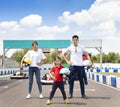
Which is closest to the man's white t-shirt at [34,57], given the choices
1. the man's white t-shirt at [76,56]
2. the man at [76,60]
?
the man at [76,60]

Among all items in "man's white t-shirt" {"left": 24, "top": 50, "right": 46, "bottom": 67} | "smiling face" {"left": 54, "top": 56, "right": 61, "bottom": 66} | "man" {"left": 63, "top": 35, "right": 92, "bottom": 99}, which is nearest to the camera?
"smiling face" {"left": 54, "top": 56, "right": 61, "bottom": 66}

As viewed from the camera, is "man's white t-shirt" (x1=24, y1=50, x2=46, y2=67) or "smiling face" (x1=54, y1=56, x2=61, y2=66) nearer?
"smiling face" (x1=54, y1=56, x2=61, y2=66)

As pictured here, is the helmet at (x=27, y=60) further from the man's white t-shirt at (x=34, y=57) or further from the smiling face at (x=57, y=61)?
the smiling face at (x=57, y=61)

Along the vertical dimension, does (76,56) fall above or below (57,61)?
above

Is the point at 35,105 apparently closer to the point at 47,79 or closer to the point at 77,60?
the point at 77,60

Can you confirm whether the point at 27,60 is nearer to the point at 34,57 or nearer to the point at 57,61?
the point at 34,57

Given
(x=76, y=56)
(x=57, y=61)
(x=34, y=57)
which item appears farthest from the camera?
(x=34, y=57)

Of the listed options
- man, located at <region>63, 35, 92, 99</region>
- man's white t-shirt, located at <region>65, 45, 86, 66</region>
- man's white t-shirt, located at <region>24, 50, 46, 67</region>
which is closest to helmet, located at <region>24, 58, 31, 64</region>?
man's white t-shirt, located at <region>24, 50, 46, 67</region>

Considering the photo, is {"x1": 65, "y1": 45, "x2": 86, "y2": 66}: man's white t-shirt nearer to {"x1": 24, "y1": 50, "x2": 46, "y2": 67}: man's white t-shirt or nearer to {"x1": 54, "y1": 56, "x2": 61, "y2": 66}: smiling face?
{"x1": 24, "y1": 50, "x2": 46, "y2": 67}: man's white t-shirt

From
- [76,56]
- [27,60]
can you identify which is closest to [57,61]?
[76,56]

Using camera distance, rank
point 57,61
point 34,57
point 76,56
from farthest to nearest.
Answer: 1. point 34,57
2. point 76,56
3. point 57,61

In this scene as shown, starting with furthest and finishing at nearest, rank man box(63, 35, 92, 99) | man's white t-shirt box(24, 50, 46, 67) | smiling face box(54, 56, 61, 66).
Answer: man's white t-shirt box(24, 50, 46, 67) < man box(63, 35, 92, 99) < smiling face box(54, 56, 61, 66)

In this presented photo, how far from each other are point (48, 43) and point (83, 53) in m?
43.1

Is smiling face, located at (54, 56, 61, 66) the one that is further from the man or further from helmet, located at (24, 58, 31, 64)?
helmet, located at (24, 58, 31, 64)
